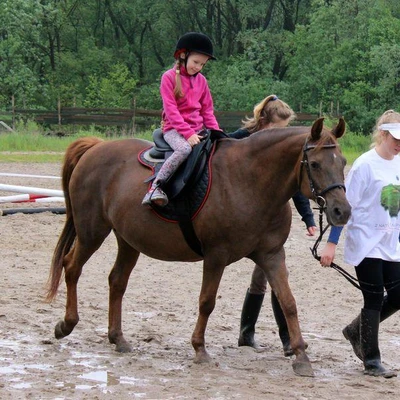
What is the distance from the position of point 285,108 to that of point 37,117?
3215cm

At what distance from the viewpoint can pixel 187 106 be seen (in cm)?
677

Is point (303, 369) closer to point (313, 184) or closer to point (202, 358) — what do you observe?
point (202, 358)

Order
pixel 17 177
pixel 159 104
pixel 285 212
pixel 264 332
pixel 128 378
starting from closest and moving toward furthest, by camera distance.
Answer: pixel 128 378, pixel 285 212, pixel 264 332, pixel 17 177, pixel 159 104

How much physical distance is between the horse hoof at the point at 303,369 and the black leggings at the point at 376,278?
22.2 inches

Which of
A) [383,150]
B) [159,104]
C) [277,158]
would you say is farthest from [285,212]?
[159,104]

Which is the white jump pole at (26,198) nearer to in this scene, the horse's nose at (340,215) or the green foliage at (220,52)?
the horse's nose at (340,215)

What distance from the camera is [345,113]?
122 feet

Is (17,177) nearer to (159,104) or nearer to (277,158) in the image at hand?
(277,158)

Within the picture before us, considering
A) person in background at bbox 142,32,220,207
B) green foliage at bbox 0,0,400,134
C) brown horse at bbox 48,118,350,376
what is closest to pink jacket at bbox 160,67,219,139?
person in background at bbox 142,32,220,207

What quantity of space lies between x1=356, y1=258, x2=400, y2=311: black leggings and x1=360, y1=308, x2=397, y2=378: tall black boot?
0.18ft

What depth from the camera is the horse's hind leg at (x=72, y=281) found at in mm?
7043

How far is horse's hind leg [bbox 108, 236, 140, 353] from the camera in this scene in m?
7.02

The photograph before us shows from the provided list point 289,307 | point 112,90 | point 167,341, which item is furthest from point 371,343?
point 112,90

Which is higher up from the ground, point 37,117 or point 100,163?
point 100,163
